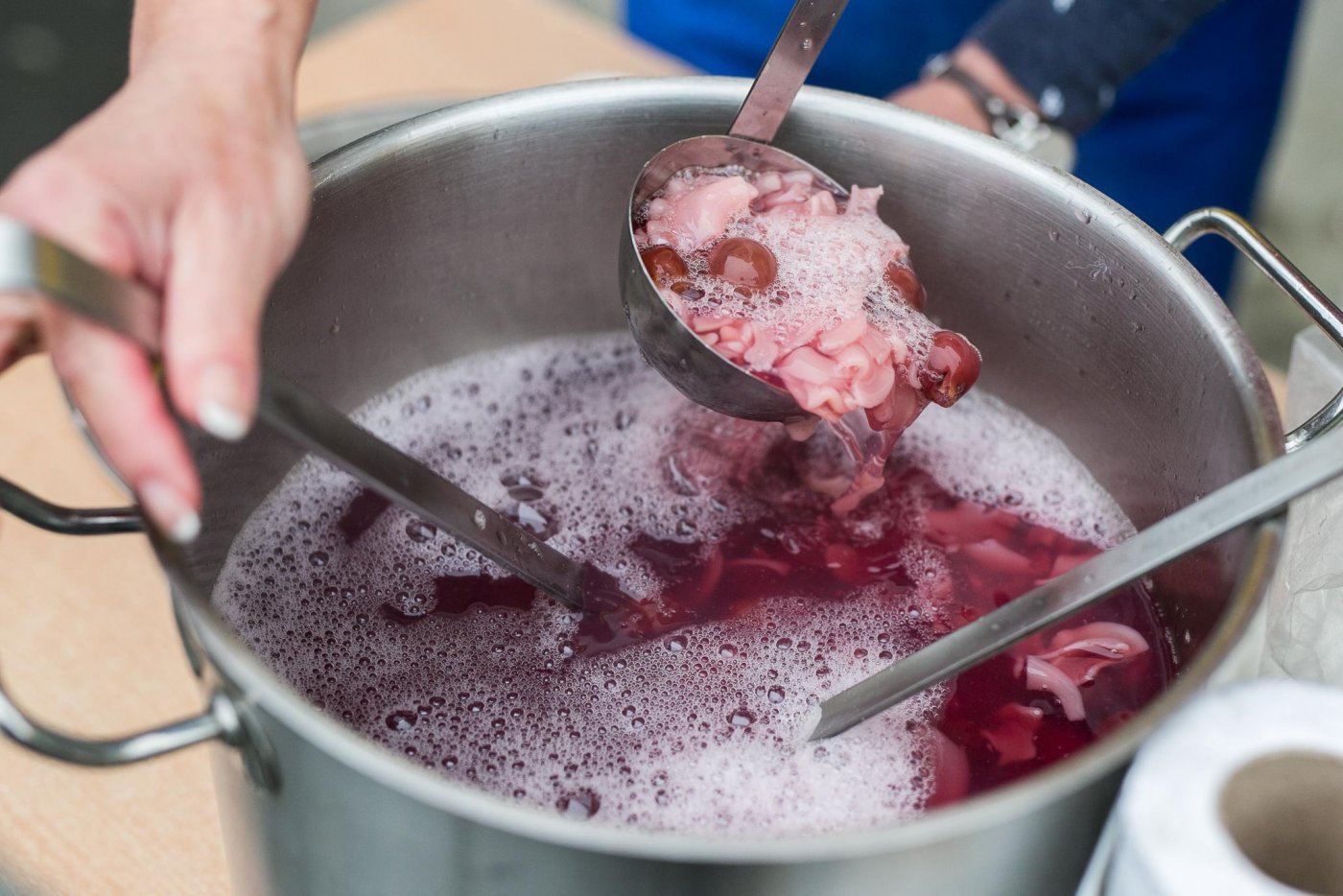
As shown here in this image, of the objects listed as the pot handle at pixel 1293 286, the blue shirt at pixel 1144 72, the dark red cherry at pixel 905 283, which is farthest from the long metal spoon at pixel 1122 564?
the blue shirt at pixel 1144 72

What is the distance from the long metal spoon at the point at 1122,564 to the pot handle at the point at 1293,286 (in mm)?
141

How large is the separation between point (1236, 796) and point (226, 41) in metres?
0.58

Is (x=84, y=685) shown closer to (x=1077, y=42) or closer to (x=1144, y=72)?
(x=1077, y=42)

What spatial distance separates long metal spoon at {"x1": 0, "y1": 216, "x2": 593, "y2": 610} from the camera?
1.39 feet

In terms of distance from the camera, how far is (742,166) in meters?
0.82

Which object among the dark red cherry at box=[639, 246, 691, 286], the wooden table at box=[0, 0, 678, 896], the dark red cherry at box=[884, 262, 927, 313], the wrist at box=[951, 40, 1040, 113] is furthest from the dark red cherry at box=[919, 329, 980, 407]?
the wooden table at box=[0, 0, 678, 896]

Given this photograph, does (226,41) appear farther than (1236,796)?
Yes

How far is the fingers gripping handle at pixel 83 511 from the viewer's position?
0.42m

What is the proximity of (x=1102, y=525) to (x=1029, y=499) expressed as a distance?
0.18 feet

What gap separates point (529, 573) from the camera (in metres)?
0.71

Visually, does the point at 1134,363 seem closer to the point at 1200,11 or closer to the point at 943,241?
the point at 943,241

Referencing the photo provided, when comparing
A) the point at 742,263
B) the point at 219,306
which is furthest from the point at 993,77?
the point at 219,306

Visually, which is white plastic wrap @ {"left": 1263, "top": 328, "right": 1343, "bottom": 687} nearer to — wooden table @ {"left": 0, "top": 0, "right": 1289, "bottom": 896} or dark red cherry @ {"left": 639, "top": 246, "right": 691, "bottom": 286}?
dark red cherry @ {"left": 639, "top": 246, "right": 691, "bottom": 286}

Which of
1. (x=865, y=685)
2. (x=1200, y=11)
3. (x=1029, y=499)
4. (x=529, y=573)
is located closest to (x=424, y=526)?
(x=529, y=573)
